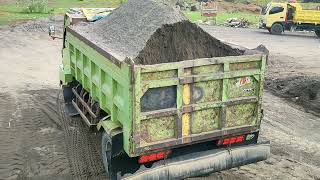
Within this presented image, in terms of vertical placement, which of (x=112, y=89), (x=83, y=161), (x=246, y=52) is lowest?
(x=83, y=161)

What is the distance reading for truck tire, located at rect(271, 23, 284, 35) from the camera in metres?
24.5

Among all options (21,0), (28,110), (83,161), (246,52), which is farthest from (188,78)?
(21,0)

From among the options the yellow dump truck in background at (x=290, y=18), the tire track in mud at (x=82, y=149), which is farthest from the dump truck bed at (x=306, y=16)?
the tire track in mud at (x=82, y=149)

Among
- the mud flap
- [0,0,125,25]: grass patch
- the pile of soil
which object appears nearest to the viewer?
the mud flap

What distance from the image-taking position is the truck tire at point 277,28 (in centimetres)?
2453

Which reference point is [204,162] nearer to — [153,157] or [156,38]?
[153,157]

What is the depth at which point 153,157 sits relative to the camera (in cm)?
558

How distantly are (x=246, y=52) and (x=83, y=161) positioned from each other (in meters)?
3.19

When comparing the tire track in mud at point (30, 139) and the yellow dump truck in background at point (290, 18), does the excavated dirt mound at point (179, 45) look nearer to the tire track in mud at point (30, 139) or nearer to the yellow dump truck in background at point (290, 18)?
the tire track in mud at point (30, 139)

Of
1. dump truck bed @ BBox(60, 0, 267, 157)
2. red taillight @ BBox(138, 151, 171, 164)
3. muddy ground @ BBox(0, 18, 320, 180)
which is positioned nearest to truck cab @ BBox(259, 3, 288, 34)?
muddy ground @ BBox(0, 18, 320, 180)

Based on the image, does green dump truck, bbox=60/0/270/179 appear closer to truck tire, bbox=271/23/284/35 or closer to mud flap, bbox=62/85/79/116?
mud flap, bbox=62/85/79/116

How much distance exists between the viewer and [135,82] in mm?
5109

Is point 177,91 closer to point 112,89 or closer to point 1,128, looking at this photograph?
point 112,89

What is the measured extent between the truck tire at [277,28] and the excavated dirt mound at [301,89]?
12.6 m
